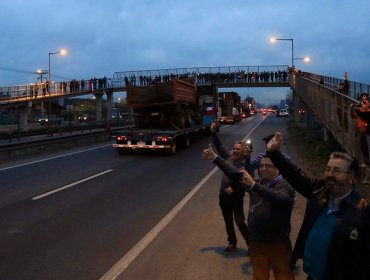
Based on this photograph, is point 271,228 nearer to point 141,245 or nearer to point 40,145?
point 141,245

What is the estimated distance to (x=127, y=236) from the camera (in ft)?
26.5

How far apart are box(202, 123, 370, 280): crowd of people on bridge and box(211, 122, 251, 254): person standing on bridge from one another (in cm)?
160

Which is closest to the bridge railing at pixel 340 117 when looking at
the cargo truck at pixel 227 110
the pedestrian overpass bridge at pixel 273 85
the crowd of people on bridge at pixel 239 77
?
the pedestrian overpass bridge at pixel 273 85

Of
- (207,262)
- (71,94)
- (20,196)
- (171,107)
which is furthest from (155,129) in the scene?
(71,94)

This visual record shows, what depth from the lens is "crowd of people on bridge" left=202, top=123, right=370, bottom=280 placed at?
3.06 m

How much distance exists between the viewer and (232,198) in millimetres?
6781

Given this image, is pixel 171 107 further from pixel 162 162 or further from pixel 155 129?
pixel 162 162

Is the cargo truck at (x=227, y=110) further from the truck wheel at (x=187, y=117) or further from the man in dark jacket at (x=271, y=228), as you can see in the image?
the man in dark jacket at (x=271, y=228)

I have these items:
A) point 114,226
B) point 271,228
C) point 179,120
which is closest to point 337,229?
point 271,228

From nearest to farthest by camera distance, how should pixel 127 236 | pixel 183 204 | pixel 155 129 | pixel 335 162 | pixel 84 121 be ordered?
pixel 335 162, pixel 127 236, pixel 183 204, pixel 155 129, pixel 84 121

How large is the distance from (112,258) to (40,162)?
1290 centimetres

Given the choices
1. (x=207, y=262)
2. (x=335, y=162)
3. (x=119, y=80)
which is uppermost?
(x=119, y=80)

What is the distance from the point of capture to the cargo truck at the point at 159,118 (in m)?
21.4

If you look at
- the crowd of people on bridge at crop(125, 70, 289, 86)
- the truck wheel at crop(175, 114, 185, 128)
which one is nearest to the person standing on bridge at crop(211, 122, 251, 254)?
the truck wheel at crop(175, 114, 185, 128)
